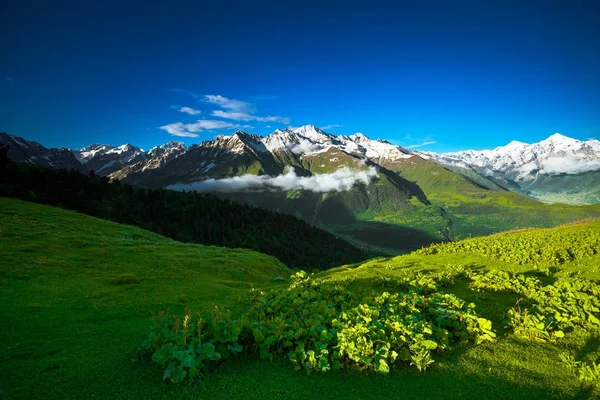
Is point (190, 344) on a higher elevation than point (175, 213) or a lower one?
higher

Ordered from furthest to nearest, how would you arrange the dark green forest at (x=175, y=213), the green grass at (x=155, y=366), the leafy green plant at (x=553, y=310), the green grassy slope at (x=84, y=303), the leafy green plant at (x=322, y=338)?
1. the dark green forest at (x=175, y=213)
2. the leafy green plant at (x=553, y=310)
3. the leafy green plant at (x=322, y=338)
4. the green grassy slope at (x=84, y=303)
5. the green grass at (x=155, y=366)

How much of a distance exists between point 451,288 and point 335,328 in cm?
1154

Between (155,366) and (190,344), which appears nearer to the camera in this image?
(190,344)

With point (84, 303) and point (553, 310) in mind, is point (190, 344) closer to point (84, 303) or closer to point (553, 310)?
point (84, 303)

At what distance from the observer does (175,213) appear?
163 meters

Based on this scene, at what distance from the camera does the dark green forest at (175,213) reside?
385 feet

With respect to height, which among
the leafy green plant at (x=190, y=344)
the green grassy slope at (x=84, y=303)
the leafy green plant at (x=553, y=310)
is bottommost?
the green grassy slope at (x=84, y=303)

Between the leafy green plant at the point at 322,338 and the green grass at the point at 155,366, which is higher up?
the leafy green plant at the point at 322,338

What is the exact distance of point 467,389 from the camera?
7.93m

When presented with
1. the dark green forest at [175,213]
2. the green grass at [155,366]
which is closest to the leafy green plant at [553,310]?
the green grass at [155,366]

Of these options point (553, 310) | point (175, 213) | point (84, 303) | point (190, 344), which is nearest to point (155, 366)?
point (190, 344)

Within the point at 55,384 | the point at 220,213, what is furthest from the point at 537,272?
the point at 220,213

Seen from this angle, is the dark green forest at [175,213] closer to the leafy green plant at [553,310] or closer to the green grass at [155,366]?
the green grass at [155,366]

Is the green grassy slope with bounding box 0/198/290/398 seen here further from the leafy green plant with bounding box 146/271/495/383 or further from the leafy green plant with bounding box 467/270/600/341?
the leafy green plant with bounding box 467/270/600/341
